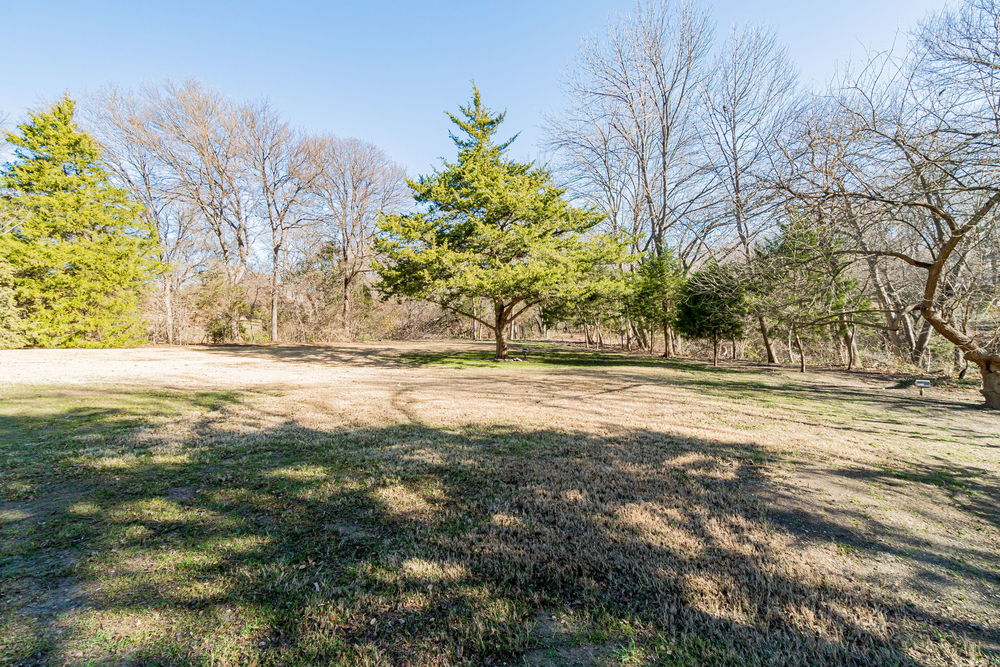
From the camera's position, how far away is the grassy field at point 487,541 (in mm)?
1748

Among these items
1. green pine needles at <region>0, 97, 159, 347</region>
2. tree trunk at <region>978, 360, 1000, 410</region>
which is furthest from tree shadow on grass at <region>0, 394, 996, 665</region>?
green pine needles at <region>0, 97, 159, 347</region>

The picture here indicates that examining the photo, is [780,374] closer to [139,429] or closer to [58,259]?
[139,429]

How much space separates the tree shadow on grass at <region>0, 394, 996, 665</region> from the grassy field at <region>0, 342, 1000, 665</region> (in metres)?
0.01

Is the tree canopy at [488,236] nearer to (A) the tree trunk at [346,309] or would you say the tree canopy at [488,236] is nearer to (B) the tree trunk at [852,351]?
(B) the tree trunk at [852,351]

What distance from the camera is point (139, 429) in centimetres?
504

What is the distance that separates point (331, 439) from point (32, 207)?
20886mm

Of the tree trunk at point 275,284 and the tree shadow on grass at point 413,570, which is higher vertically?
the tree trunk at point 275,284

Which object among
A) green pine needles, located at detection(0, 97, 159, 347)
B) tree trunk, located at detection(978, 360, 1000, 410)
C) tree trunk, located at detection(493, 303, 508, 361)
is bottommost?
tree trunk, located at detection(978, 360, 1000, 410)

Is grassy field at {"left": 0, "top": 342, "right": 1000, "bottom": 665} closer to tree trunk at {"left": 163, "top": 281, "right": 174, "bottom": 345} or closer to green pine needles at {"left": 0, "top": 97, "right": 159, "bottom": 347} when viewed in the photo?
green pine needles at {"left": 0, "top": 97, "right": 159, "bottom": 347}

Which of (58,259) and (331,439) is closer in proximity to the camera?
(331,439)

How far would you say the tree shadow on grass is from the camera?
172 centimetres

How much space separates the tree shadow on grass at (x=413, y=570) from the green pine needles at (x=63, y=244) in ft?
58.4

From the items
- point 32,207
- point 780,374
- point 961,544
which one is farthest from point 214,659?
point 32,207

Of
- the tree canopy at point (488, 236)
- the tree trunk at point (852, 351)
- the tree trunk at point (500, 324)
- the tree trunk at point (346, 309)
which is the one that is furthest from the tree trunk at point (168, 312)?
the tree trunk at point (852, 351)
